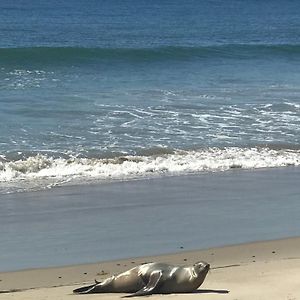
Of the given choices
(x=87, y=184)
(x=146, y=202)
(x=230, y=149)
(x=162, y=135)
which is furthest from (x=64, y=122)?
(x=146, y=202)

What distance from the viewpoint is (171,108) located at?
77.5 feet

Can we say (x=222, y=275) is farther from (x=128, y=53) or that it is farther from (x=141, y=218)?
(x=128, y=53)

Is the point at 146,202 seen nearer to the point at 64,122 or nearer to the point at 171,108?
the point at 64,122

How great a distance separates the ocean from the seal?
5.85 metres

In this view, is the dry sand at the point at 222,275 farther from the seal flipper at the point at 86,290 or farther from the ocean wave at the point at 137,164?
the ocean wave at the point at 137,164

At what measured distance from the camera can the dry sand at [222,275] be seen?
9117 mm

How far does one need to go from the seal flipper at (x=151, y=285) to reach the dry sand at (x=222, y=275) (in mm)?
103

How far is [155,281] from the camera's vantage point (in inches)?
358

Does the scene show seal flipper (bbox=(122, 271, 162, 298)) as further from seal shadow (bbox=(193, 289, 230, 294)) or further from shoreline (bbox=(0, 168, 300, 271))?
shoreline (bbox=(0, 168, 300, 271))

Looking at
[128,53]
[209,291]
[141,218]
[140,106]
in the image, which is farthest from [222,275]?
[128,53]

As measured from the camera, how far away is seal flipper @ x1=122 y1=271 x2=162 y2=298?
9.04 meters

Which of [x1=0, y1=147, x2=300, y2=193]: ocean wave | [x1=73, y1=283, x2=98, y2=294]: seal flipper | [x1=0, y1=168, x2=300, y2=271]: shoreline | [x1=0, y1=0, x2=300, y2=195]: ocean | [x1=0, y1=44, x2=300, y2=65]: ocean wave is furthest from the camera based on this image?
[x1=0, y1=44, x2=300, y2=65]: ocean wave

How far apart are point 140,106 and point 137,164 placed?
6482 millimetres

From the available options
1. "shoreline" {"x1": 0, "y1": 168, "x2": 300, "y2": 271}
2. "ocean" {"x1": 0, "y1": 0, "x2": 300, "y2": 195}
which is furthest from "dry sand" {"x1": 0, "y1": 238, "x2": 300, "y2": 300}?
"ocean" {"x1": 0, "y1": 0, "x2": 300, "y2": 195}
